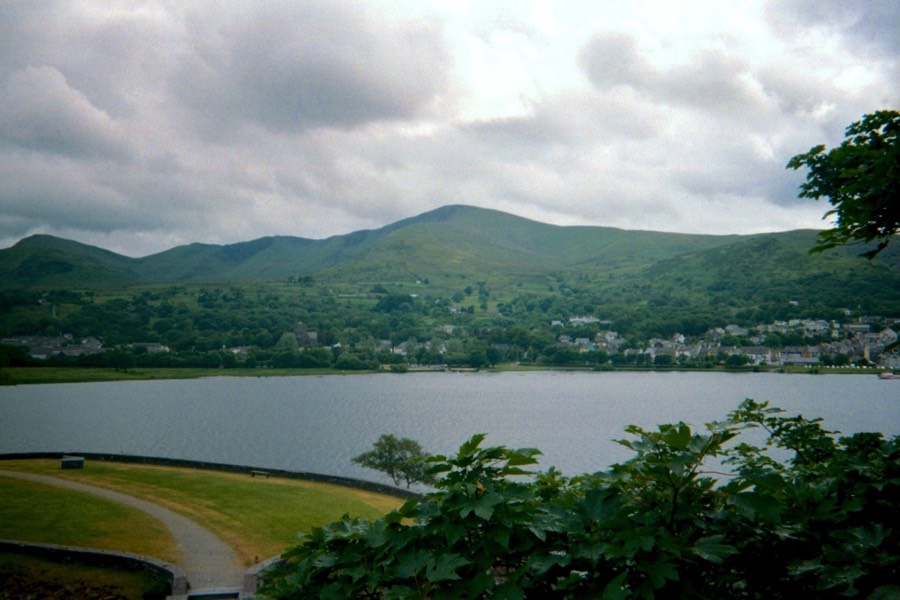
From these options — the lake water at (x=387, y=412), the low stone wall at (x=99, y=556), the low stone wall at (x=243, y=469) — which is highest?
the low stone wall at (x=99, y=556)

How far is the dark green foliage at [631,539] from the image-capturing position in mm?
2604

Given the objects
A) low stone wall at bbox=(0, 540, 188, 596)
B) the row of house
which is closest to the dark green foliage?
low stone wall at bbox=(0, 540, 188, 596)

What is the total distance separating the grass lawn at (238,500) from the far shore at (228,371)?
87287 mm

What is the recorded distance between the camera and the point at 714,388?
96125mm

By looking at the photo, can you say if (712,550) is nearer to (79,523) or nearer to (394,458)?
(79,523)

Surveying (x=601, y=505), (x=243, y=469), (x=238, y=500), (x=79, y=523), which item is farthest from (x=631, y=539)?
(x=243, y=469)

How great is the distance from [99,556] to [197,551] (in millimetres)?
2570

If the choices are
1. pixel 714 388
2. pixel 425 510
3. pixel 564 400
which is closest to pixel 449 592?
pixel 425 510

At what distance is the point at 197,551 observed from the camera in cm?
1947

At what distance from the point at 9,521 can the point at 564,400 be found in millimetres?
72183

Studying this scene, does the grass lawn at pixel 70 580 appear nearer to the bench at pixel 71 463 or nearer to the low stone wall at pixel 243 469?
the low stone wall at pixel 243 469

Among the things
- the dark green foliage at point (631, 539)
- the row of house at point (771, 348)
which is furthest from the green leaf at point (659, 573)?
the row of house at point (771, 348)

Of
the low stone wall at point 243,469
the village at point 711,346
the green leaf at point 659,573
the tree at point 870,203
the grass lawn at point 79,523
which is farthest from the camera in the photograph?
the village at point 711,346

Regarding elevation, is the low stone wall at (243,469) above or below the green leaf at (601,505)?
below
